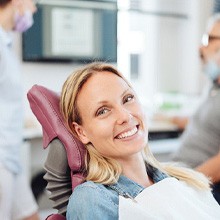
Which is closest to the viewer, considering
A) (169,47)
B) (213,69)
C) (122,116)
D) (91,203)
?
(91,203)

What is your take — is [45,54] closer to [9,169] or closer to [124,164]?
[9,169]

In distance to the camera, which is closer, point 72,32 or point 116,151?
point 116,151

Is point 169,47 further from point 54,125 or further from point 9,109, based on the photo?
point 54,125

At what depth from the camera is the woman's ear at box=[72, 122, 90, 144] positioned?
4.54 feet

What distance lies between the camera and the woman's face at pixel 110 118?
1.33 metres

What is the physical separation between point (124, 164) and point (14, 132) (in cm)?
71

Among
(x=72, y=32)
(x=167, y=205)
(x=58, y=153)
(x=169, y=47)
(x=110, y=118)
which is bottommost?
(x=167, y=205)

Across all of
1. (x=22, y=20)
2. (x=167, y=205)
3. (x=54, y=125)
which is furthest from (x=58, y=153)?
(x=22, y=20)

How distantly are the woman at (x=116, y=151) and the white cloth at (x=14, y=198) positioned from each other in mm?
621

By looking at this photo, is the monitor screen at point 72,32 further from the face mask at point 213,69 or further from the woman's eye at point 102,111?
the woman's eye at point 102,111

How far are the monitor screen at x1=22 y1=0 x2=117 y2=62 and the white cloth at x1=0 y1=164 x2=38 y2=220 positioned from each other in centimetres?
127

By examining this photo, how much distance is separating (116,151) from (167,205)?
22 centimetres

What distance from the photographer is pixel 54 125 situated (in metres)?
1.39

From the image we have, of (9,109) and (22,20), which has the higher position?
(22,20)
